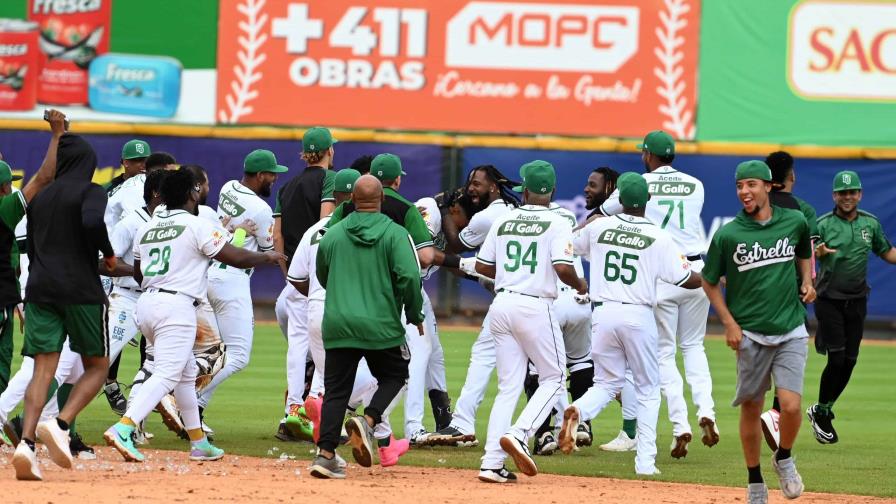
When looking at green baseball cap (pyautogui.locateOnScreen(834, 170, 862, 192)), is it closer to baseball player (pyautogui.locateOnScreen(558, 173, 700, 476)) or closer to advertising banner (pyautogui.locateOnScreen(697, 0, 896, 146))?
baseball player (pyautogui.locateOnScreen(558, 173, 700, 476))

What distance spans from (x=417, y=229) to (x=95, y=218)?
2136mm

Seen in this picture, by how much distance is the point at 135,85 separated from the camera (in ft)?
89.3

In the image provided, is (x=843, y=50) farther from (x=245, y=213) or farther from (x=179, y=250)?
(x=179, y=250)

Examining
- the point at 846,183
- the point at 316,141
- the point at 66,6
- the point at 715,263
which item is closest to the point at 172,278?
the point at 316,141

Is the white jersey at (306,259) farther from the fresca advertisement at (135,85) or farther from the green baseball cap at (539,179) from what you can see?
the fresca advertisement at (135,85)

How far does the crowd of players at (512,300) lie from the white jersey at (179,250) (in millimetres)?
15

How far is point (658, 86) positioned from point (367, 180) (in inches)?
699

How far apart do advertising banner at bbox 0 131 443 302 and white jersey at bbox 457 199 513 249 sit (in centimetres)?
1122

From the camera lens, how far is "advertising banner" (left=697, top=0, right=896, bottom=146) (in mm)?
26766

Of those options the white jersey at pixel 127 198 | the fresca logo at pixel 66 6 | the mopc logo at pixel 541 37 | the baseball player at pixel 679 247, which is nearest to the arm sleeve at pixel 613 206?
the baseball player at pixel 679 247

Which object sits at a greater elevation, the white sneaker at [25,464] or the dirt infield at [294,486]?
the white sneaker at [25,464]

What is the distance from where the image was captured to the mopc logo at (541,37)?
2698cm

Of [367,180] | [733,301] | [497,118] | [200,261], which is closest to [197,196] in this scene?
[200,261]

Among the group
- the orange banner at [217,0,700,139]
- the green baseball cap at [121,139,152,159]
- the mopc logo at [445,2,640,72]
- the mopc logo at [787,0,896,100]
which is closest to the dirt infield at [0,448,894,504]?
the green baseball cap at [121,139,152,159]
